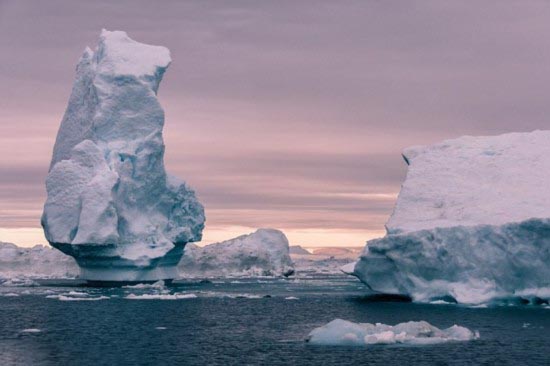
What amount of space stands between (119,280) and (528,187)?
2530 cm

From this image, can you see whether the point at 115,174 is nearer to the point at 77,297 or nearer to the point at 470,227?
the point at 77,297

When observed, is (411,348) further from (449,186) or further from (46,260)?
(46,260)

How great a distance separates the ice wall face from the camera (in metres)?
53.0

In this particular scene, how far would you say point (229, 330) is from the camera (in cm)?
3133

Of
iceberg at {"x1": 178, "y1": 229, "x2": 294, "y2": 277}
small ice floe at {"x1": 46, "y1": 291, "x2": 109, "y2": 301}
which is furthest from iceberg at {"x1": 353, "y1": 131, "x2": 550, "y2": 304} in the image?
iceberg at {"x1": 178, "y1": 229, "x2": 294, "y2": 277}

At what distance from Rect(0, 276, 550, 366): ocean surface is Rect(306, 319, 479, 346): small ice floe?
51 cm

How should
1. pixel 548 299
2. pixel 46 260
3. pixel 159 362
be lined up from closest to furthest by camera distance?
pixel 159 362
pixel 548 299
pixel 46 260

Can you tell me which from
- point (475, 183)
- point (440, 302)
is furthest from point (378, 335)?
point (475, 183)

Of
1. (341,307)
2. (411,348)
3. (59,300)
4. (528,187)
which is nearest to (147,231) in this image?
(59,300)

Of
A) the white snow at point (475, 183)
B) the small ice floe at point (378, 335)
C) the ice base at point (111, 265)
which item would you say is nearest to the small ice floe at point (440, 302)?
the white snow at point (475, 183)

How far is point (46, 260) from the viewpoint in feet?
288

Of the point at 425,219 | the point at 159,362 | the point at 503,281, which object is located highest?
the point at 425,219

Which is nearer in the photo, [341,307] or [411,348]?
[411,348]

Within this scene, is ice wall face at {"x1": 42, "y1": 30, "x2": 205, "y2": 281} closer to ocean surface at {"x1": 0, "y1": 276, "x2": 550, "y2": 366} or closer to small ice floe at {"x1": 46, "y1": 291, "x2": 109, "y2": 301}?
small ice floe at {"x1": 46, "y1": 291, "x2": 109, "y2": 301}
